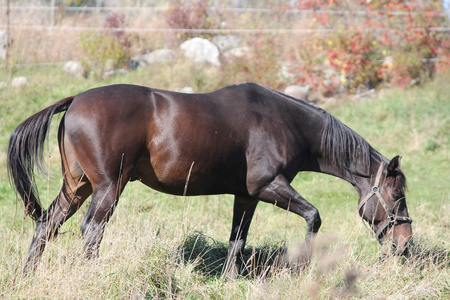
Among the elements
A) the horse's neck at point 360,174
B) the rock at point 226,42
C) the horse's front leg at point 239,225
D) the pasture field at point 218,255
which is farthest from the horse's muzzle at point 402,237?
the rock at point 226,42

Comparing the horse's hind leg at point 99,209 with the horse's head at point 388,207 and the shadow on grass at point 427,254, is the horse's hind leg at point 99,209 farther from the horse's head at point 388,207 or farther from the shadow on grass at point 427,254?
the shadow on grass at point 427,254

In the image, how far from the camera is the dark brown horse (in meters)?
3.87

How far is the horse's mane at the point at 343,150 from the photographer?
15.4ft

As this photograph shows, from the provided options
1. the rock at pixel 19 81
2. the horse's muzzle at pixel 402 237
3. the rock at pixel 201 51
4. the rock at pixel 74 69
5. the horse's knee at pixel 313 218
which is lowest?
the rock at pixel 19 81

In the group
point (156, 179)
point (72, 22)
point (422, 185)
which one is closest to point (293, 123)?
point (156, 179)

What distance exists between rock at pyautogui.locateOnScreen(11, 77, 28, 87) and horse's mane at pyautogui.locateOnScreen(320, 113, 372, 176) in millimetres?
9084

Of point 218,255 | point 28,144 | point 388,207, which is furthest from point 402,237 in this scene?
point 28,144

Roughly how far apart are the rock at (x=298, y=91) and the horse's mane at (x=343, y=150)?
779 centimetres

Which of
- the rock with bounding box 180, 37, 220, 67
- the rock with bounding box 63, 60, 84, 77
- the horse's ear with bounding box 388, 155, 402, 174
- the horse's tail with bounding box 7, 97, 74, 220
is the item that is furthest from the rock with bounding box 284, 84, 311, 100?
the horse's tail with bounding box 7, 97, 74, 220

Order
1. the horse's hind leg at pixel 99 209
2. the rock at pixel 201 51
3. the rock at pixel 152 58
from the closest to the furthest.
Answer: the horse's hind leg at pixel 99 209
the rock at pixel 201 51
the rock at pixel 152 58

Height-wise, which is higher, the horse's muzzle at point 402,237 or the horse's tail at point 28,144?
the horse's tail at point 28,144

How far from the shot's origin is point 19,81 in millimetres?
11828

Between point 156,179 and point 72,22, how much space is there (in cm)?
1294

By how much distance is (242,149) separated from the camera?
169 inches
